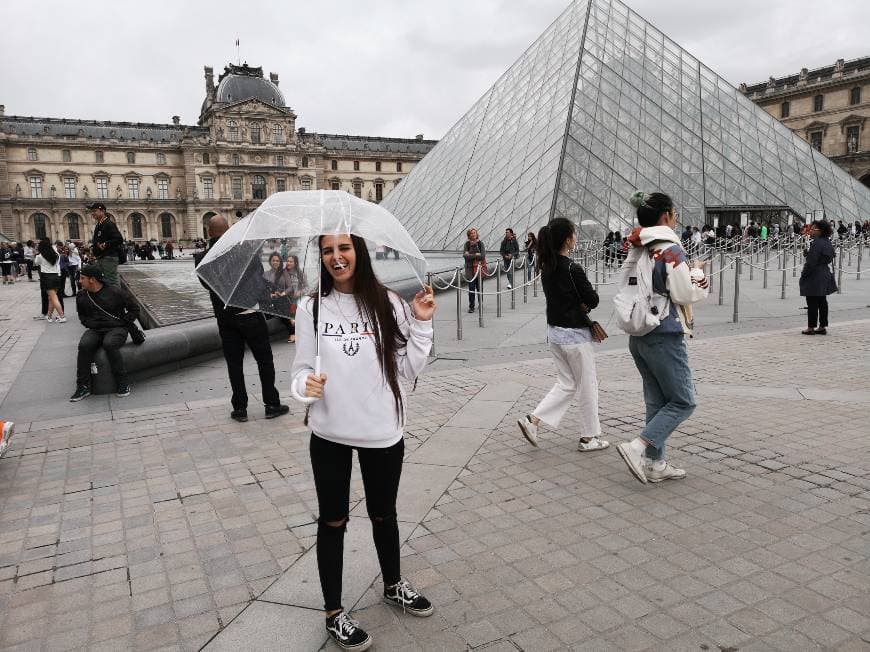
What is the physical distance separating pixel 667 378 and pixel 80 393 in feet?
16.3

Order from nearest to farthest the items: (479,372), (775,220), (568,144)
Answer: (479,372)
(568,144)
(775,220)

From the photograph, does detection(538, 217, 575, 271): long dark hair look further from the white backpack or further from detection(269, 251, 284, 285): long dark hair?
detection(269, 251, 284, 285): long dark hair

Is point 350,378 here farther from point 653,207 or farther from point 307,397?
point 653,207

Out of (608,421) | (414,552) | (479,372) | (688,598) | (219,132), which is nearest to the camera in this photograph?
(688,598)

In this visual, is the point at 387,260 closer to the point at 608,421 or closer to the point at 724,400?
the point at 608,421

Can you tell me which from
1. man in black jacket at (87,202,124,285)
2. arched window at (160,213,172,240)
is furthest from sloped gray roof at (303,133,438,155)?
man in black jacket at (87,202,124,285)

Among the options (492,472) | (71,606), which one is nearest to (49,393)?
(71,606)

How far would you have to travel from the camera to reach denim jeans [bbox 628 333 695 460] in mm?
3260

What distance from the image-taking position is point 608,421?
4625 millimetres

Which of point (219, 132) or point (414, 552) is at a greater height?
point (219, 132)

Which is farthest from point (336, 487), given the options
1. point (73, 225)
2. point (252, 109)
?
point (252, 109)

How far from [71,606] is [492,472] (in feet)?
7.17

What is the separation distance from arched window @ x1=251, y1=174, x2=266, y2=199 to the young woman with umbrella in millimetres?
77508

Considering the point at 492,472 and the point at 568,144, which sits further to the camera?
the point at 568,144
